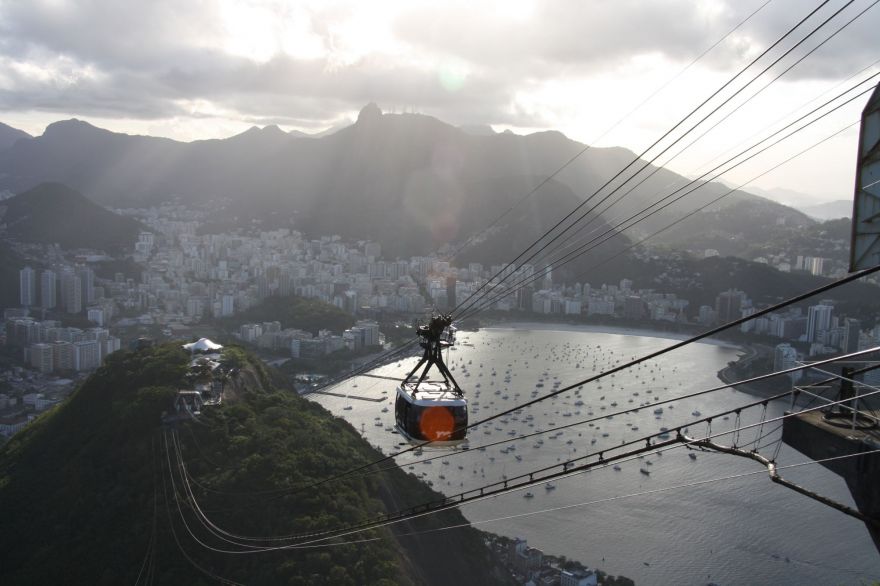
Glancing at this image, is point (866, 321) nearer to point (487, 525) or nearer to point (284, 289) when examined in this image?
point (487, 525)

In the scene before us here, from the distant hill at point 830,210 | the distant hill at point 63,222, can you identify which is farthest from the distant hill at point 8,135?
the distant hill at point 830,210

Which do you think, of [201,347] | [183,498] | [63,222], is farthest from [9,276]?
[183,498]

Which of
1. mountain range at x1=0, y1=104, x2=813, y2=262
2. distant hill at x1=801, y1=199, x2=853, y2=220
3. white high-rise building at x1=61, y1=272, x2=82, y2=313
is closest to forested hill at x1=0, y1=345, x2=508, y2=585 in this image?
white high-rise building at x1=61, y1=272, x2=82, y2=313

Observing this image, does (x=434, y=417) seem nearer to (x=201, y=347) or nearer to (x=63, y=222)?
(x=201, y=347)

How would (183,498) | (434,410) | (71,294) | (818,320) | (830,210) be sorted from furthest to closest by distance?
(830,210) < (71,294) < (818,320) < (183,498) < (434,410)

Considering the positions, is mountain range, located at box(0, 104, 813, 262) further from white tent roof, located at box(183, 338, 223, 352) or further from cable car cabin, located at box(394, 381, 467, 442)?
cable car cabin, located at box(394, 381, 467, 442)

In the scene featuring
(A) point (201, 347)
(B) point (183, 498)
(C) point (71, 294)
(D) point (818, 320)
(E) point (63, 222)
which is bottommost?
(B) point (183, 498)

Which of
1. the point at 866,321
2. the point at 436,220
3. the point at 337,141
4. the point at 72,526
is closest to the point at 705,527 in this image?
the point at 72,526
